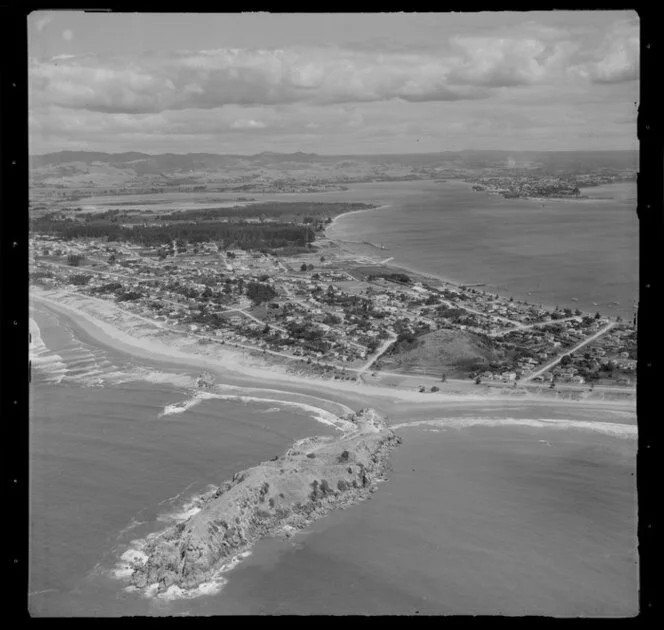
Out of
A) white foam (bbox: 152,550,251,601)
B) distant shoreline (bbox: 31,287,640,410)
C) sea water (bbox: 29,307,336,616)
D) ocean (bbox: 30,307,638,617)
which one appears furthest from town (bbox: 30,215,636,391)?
white foam (bbox: 152,550,251,601)

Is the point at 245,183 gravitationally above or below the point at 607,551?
above

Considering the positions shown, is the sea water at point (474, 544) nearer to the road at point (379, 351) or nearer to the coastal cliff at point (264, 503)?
the coastal cliff at point (264, 503)

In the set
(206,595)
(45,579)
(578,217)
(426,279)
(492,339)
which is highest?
(578,217)

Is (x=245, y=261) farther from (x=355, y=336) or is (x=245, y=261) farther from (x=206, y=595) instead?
(x=206, y=595)

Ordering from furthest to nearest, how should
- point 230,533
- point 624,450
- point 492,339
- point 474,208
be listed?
point 474,208, point 492,339, point 624,450, point 230,533

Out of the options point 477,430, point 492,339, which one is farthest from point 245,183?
point 477,430

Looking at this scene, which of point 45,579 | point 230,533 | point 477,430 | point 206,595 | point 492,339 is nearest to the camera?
point 45,579

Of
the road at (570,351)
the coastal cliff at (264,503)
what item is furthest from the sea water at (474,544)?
the road at (570,351)
